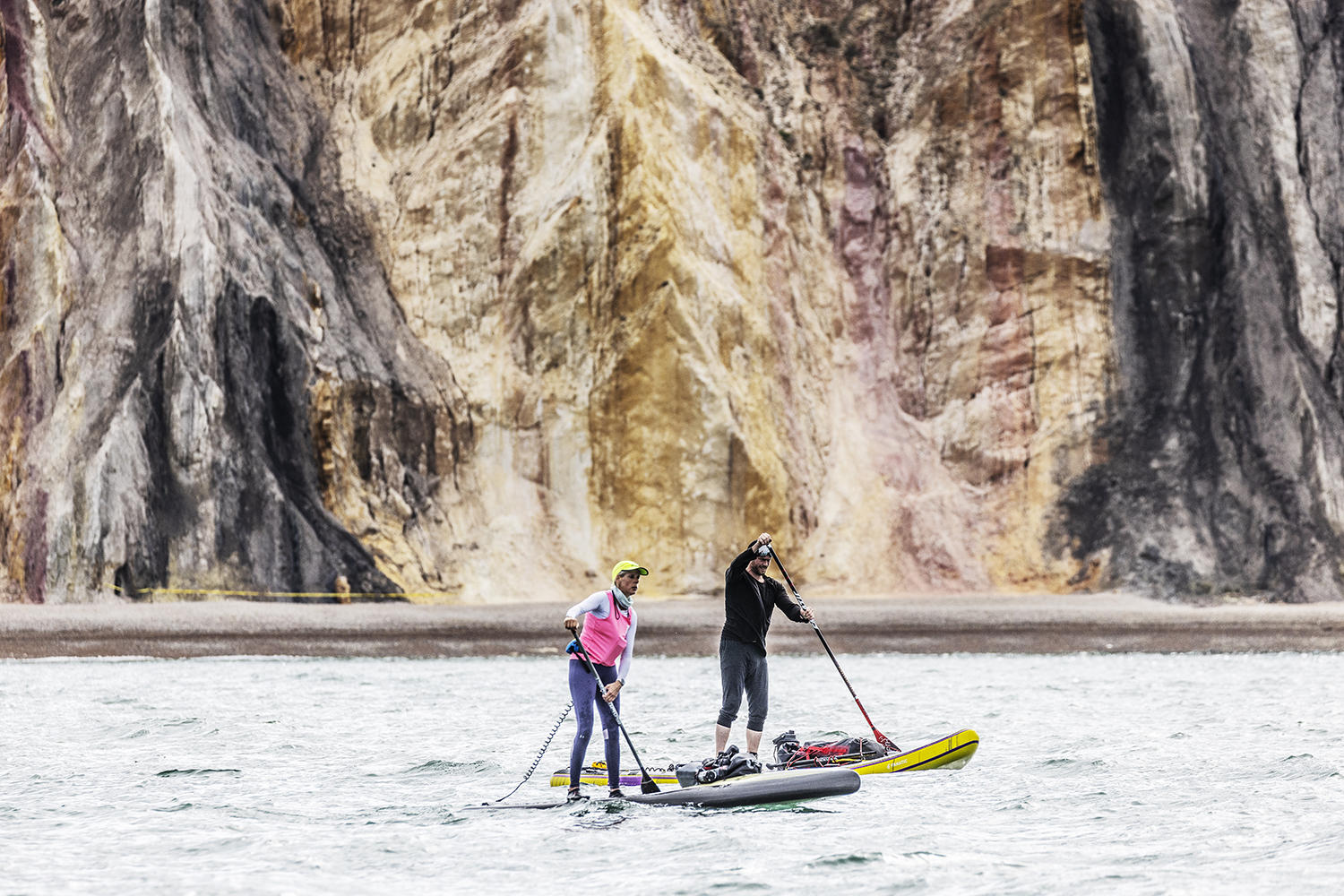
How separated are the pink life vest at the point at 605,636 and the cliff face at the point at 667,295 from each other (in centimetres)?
2541

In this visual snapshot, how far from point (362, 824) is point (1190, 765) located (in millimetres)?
8052

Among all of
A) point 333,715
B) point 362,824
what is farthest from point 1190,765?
point 333,715

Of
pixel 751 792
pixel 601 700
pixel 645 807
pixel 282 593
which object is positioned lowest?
pixel 645 807

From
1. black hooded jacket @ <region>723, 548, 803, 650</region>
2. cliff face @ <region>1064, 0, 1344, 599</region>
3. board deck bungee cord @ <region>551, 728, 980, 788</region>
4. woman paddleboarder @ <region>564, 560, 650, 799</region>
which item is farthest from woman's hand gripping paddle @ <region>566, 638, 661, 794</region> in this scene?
cliff face @ <region>1064, 0, 1344, 599</region>

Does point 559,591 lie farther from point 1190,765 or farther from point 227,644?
point 1190,765

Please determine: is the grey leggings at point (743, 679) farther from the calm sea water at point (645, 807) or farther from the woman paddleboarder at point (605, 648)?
the woman paddleboarder at point (605, 648)

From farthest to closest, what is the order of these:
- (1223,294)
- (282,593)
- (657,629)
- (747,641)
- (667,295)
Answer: (1223,294) → (667,295) → (282,593) → (657,629) → (747,641)

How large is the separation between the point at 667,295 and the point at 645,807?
1258 inches

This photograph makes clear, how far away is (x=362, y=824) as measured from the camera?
1047cm

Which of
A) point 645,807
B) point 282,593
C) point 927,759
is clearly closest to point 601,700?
point 645,807

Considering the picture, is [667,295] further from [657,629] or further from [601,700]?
[601,700]

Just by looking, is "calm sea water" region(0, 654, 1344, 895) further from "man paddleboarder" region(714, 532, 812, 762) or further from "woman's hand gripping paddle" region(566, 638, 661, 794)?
"man paddleboarder" region(714, 532, 812, 762)

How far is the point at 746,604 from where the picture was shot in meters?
12.4

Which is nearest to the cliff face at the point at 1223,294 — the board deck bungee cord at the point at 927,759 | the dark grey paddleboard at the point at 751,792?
the board deck bungee cord at the point at 927,759
